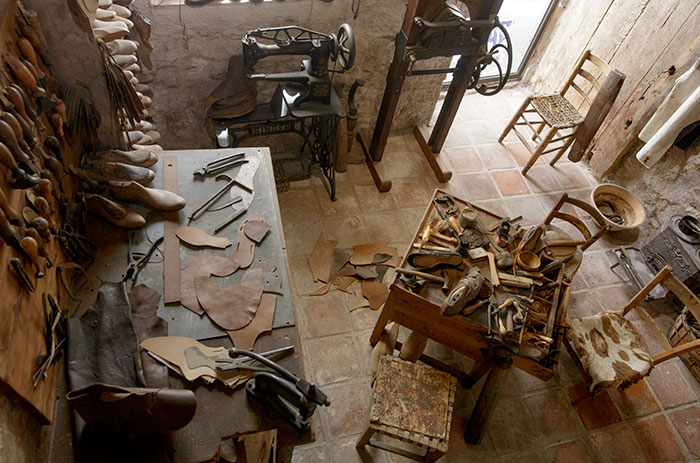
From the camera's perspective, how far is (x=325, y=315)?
3.27 metres

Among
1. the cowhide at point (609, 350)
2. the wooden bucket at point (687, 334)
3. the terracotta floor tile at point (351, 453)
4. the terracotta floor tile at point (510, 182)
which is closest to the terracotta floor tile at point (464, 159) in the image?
the terracotta floor tile at point (510, 182)

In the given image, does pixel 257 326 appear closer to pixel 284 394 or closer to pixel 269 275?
pixel 269 275

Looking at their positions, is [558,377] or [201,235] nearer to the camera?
[201,235]

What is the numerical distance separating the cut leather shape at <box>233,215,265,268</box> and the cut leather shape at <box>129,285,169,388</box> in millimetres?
390

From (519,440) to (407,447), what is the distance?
30.5 inches

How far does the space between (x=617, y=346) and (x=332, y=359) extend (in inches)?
75.3

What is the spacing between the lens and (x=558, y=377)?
3.17m

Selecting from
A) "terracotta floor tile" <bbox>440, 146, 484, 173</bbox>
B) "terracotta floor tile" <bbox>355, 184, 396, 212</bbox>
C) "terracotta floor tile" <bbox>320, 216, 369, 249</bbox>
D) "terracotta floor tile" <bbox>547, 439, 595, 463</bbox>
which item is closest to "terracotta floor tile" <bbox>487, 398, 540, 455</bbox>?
"terracotta floor tile" <bbox>547, 439, 595, 463</bbox>

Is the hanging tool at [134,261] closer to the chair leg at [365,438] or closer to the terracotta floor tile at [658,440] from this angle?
the chair leg at [365,438]

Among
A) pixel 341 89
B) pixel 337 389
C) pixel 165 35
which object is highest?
pixel 165 35

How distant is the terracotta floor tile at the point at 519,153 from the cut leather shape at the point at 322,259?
2.40 metres

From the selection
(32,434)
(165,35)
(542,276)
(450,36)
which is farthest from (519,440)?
(165,35)

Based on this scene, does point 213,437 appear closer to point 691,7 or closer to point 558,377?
point 558,377

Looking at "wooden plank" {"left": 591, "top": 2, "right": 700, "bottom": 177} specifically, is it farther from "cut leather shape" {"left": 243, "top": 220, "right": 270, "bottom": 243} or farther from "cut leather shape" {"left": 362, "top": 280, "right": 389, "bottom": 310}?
"cut leather shape" {"left": 243, "top": 220, "right": 270, "bottom": 243}
